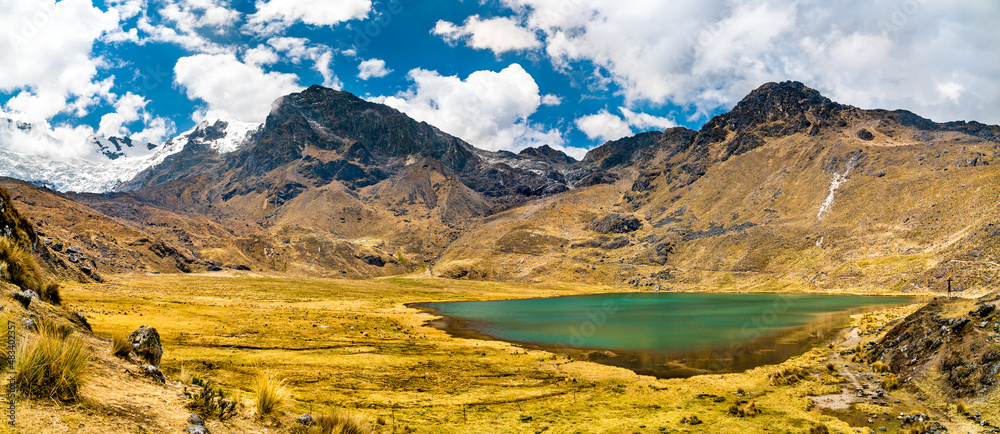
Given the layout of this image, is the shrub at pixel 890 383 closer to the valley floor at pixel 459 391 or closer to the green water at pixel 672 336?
the valley floor at pixel 459 391

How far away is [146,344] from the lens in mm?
17578

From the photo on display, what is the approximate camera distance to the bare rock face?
17.0m

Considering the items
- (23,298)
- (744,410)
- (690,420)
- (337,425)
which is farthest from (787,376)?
(23,298)

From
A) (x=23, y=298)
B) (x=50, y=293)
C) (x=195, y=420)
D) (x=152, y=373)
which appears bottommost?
(x=195, y=420)

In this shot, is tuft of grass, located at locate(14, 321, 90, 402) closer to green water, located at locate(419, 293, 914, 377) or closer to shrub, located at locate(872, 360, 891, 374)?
green water, located at locate(419, 293, 914, 377)

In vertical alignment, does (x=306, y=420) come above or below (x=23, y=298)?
below

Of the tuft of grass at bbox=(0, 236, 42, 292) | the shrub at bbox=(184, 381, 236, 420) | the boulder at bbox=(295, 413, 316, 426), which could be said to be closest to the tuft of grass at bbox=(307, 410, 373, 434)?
the boulder at bbox=(295, 413, 316, 426)

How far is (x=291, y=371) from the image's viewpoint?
32281 millimetres

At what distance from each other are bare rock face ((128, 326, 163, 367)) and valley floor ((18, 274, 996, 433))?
41.7 inches

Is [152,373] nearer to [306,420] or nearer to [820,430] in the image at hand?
[306,420]

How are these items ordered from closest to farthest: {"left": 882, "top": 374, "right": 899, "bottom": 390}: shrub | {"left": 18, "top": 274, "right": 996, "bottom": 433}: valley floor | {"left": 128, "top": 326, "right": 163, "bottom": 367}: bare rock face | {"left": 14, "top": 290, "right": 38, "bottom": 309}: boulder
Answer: {"left": 18, "top": 274, "right": 996, "bottom": 433}: valley floor
{"left": 14, "top": 290, "right": 38, "bottom": 309}: boulder
{"left": 128, "top": 326, "right": 163, "bottom": 367}: bare rock face
{"left": 882, "top": 374, "right": 899, "bottom": 390}: shrub

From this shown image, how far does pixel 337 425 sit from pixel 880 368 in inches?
1448

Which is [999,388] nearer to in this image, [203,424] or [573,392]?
[573,392]

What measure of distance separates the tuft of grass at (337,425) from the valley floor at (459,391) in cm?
106
